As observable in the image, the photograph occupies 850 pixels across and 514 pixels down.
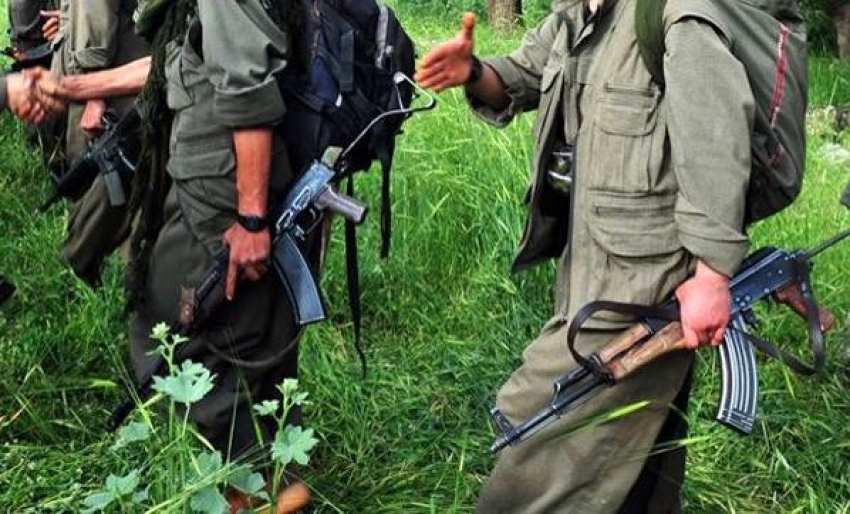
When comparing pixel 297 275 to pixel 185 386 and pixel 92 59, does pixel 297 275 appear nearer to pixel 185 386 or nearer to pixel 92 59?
pixel 185 386

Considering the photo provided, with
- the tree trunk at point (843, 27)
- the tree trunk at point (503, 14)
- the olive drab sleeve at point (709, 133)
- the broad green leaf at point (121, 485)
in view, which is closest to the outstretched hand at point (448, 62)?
the olive drab sleeve at point (709, 133)

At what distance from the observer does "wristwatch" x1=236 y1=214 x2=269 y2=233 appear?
8.88 ft

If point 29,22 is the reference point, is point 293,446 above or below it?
above

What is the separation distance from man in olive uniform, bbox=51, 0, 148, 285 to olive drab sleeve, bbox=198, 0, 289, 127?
104 cm

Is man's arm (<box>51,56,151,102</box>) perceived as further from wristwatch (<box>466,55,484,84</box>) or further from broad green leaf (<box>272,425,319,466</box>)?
broad green leaf (<box>272,425,319,466</box>)

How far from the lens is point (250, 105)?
254cm

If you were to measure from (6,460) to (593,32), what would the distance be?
204 cm

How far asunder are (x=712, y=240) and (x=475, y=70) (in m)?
0.88

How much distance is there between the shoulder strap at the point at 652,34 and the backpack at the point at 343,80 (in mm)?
811

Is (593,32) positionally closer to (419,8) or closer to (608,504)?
(608,504)

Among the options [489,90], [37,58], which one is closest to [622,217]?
[489,90]

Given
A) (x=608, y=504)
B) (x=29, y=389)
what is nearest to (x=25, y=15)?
(x=29, y=389)

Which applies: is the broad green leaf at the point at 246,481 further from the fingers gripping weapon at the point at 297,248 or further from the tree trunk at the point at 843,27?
the tree trunk at the point at 843,27

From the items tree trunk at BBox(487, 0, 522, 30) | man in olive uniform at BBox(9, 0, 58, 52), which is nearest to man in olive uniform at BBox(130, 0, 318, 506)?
man in olive uniform at BBox(9, 0, 58, 52)
